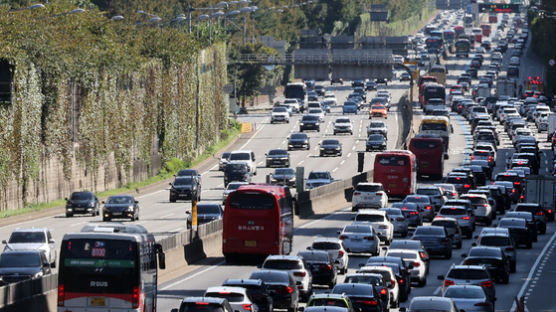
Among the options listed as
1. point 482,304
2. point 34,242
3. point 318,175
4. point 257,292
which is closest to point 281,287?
point 257,292

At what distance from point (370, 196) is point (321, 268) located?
2622 centimetres

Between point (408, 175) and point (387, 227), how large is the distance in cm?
1844

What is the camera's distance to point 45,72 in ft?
266

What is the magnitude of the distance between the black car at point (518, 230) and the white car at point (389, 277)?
69.4 ft

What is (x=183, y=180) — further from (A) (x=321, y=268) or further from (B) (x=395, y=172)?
(A) (x=321, y=268)

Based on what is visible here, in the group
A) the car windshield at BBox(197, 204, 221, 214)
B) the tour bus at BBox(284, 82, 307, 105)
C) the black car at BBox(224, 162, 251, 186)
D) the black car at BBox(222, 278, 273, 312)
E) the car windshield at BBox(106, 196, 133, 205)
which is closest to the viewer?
the black car at BBox(222, 278, 273, 312)

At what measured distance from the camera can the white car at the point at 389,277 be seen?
138 ft

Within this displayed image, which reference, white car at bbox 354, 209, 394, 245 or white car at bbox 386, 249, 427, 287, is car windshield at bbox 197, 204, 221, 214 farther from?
white car at bbox 386, 249, 427, 287

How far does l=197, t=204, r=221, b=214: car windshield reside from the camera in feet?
197

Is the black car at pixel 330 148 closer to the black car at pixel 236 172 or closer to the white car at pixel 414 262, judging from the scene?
the black car at pixel 236 172

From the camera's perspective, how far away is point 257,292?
3719cm

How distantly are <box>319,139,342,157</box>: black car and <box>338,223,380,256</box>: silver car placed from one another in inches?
2142

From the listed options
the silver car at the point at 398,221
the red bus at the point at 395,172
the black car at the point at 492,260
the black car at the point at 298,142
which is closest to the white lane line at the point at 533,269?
the black car at the point at 492,260

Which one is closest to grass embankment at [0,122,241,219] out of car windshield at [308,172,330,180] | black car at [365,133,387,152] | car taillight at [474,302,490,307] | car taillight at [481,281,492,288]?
car windshield at [308,172,330,180]
